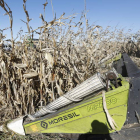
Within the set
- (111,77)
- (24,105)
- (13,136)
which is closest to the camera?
(111,77)

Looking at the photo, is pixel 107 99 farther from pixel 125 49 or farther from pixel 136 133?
pixel 125 49

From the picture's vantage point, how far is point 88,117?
2.16 metres

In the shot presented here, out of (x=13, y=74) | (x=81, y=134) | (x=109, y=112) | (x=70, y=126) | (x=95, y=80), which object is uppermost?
(x=13, y=74)

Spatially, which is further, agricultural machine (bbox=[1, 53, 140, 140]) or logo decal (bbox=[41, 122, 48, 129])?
logo decal (bbox=[41, 122, 48, 129])

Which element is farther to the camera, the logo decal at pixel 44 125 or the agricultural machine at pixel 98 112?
the logo decal at pixel 44 125

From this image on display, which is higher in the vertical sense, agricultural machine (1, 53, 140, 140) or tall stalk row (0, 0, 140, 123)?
tall stalk row (0, 0, 140, 123)

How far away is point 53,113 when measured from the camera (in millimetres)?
2354

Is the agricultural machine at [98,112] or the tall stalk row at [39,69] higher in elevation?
the tall stalk row at [39,69]

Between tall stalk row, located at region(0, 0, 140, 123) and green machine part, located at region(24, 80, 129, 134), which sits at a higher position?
tall stalk row, located at region(0, 0, 140, 123)

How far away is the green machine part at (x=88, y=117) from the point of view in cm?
198

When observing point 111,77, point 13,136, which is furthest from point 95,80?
point 13,136

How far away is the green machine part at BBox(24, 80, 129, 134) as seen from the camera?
6.50ft

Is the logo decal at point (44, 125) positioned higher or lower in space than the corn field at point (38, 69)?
lower

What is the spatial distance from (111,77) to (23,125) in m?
1.76
